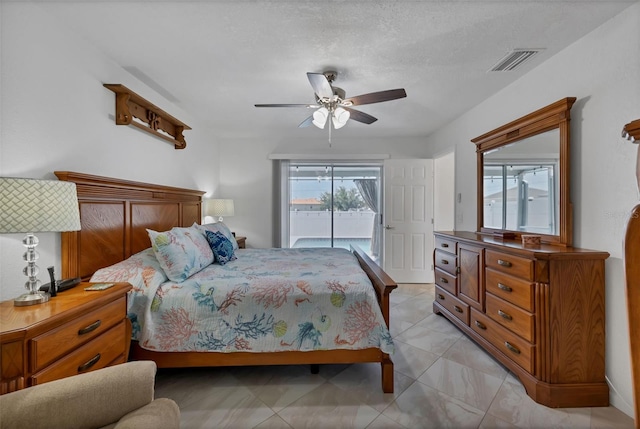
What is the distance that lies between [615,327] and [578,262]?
44 centimetres

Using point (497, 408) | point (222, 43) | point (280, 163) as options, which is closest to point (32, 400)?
point (222, 43)

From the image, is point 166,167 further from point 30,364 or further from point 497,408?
point 497,408

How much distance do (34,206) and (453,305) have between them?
321 centimetres

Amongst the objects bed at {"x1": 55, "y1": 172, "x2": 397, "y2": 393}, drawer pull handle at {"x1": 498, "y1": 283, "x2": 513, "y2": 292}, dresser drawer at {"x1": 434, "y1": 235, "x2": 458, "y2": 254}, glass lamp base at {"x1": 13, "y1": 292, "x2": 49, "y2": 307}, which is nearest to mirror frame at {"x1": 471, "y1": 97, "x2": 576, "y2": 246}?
dresser drawer at {"x1": 434, "y1": 235, "x2": 458, "y2": 254}

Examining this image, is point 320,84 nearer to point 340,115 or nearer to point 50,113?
point 340,115

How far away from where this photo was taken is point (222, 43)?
1.94 metres

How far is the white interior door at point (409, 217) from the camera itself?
14.3 feet

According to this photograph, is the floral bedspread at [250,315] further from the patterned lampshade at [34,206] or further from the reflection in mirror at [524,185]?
the reflection in mirror at [524,185]

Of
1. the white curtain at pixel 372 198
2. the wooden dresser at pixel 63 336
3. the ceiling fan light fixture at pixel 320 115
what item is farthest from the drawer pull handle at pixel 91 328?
the white curtain at pixel 372 198

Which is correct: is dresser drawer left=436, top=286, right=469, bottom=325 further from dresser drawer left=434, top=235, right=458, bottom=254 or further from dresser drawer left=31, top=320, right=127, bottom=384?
dresser drawer left=31, top=320, right=127, bottom=384

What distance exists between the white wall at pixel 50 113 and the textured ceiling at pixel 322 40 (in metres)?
0.16

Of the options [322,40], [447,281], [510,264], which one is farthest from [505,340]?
[322,40]

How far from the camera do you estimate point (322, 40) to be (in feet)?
6.23

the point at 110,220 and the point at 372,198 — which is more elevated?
the point at 372,198
